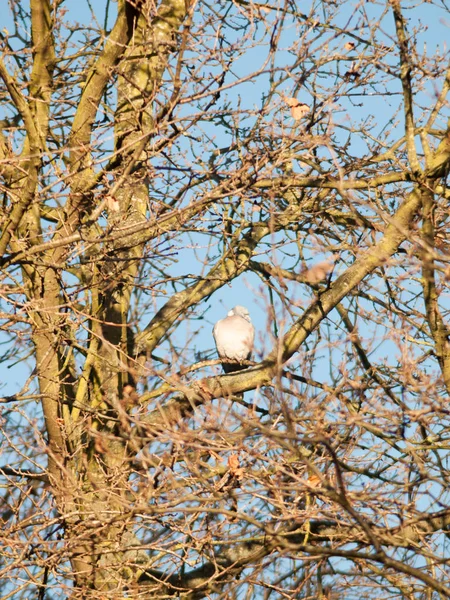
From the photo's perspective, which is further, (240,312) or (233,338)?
(240,312)

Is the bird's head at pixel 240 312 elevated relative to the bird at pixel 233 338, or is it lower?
elevated

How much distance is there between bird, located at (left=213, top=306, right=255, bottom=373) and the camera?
877 centimetres

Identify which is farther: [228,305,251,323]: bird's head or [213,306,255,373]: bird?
[228,305,251,323]: bird's head

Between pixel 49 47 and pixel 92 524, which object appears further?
pixel 49 47

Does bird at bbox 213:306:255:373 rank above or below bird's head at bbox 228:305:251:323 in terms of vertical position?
below

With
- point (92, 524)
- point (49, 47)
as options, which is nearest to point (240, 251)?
point (49, 47)

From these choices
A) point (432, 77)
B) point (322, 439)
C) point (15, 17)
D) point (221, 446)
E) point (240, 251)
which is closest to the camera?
point (322, 439)

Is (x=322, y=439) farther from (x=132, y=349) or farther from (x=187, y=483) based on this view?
(x=132, y=349)

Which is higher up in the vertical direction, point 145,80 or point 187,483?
point 145,80

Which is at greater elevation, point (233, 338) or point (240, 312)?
point (240, 312)

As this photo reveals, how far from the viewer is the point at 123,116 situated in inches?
280

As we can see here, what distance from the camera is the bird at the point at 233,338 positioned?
8773 millimetres

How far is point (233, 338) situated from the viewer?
881 centimetres

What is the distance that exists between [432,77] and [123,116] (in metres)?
2.62
